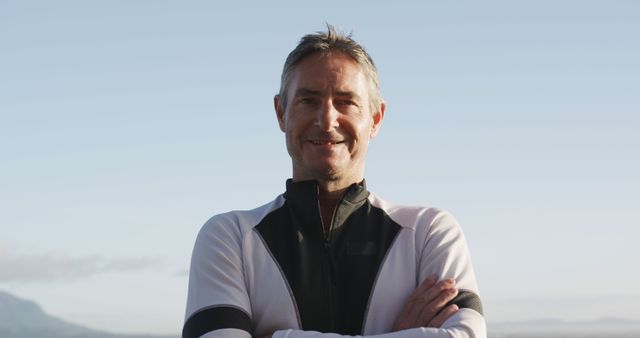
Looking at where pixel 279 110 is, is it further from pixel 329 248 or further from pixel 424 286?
pixel 424 286

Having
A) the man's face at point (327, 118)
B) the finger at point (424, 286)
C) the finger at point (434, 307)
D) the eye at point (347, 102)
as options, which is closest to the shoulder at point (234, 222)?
the man's face at point (327, 118)

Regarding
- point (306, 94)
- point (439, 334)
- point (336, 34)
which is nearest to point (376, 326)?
point (439, 334)

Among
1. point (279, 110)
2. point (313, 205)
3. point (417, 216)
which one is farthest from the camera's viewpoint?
point (279, 110)

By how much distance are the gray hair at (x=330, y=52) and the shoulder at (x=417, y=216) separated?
1.84ft

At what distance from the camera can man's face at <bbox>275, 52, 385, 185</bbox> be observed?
5312 mm

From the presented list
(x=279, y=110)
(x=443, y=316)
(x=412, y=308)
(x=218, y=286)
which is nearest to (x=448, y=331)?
(x=443, y=316)

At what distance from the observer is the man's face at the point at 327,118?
5.31 meters

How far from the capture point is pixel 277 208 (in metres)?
5.60

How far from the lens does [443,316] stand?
5094mm

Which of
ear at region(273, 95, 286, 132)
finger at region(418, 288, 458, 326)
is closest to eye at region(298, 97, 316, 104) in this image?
ear at region(273, 95, 286, 132)

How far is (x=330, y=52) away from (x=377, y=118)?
49cm

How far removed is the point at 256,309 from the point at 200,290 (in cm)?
31

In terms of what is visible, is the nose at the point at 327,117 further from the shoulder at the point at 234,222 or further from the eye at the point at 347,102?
the shoulder at the point at 234,222

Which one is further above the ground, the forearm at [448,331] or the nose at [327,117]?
the nose at [327,117]
